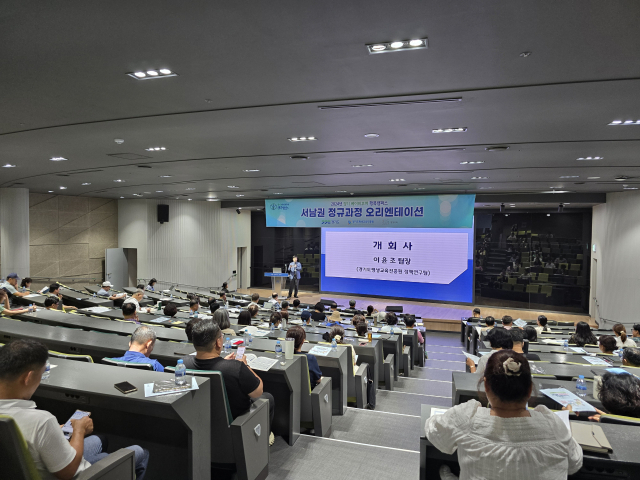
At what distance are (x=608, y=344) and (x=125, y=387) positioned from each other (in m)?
5.57

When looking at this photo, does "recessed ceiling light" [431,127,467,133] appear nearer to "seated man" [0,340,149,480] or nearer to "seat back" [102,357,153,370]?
"seat back" [102,357,153,370]

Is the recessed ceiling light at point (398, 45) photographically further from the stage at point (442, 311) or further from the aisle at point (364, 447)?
the stage at point (442, 311)

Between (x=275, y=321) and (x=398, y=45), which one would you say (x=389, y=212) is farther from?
(x=398, y=45)

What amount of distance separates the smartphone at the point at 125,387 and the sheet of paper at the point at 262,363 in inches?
42.5

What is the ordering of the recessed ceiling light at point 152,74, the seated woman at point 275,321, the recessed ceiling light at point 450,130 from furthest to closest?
the seated woman at point 275,321 < the recessed ceiling light at point 450,130 < the recessed ceiling light at point 152,74

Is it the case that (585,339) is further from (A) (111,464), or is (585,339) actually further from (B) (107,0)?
(B) (107,0)

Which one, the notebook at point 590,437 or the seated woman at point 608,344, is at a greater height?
the notebook at point 590,437

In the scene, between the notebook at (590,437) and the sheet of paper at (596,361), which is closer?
the notebook at (590,437)

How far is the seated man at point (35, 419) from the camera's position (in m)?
1.75

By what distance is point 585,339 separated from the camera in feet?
21.3

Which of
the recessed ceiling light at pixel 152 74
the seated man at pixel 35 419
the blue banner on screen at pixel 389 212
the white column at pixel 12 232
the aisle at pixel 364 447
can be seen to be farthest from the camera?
the white column at pixel 12 232

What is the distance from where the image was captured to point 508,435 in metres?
1.67

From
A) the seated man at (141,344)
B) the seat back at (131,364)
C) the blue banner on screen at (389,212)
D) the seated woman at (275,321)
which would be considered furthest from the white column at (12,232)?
the seat back at (131,364)

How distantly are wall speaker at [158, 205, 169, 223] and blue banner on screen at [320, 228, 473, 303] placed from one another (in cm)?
694
